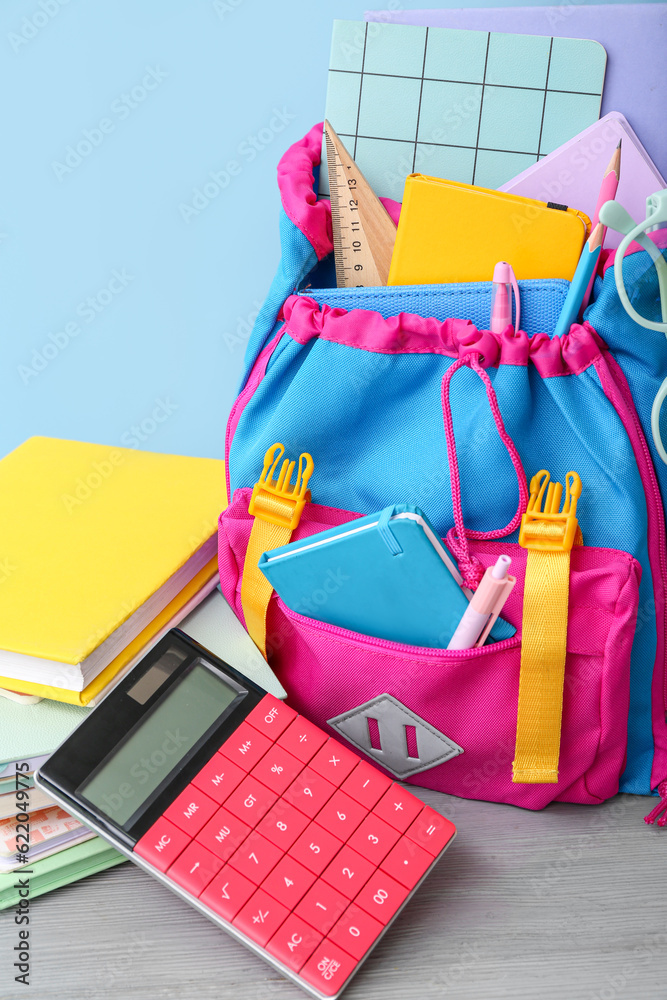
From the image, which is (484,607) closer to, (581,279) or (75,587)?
(581,279)

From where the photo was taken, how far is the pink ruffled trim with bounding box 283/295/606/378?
615 millimetres

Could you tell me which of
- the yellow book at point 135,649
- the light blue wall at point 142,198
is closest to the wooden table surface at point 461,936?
the yellow book at point 135,649

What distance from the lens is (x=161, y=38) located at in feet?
3.04

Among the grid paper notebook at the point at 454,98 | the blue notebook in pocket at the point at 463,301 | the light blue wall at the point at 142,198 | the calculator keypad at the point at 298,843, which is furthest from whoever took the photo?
the light blue wall at the point at 142,198

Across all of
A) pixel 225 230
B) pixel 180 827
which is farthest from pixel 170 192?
pixel 180 827

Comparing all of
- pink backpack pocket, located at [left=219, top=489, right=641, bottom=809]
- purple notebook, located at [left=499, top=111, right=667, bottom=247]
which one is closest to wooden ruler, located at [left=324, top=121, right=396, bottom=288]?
purple notebook, located at [left=499, top=111, right=667, bottom=247]

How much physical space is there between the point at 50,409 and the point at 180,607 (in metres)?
0.49

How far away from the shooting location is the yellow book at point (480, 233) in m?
0.65

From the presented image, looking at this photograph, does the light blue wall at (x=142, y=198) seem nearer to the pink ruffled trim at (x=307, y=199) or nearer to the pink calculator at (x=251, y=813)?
the pink ruffled trim at (x=307, y=199)

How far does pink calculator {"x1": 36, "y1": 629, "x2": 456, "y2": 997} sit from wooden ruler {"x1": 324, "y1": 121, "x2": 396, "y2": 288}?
0.36m

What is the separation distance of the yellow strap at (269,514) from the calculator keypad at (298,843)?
0.34 feet

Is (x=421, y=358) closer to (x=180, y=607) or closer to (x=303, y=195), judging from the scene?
(x=303, y=195)

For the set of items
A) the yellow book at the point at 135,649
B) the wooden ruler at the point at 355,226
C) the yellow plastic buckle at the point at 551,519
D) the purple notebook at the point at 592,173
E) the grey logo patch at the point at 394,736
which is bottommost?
the grey logo patch at the point at 394,736

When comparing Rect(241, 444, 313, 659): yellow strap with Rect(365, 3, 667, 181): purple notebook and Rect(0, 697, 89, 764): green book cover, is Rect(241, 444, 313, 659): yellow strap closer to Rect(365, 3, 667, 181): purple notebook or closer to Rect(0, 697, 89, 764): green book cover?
Rect(0, 697, 89, 764): green book cover
